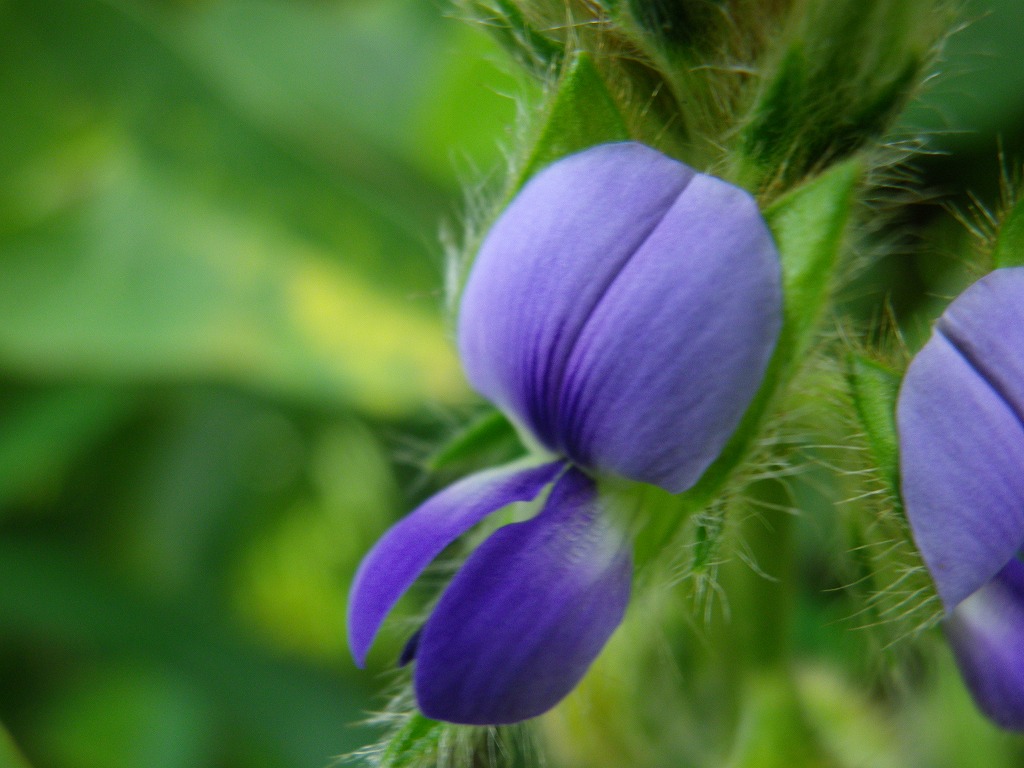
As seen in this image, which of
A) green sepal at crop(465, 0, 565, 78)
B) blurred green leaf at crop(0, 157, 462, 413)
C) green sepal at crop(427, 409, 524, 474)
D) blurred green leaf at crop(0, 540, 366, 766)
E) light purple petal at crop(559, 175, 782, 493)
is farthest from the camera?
blurred green leaf at crop(0, 157, 462, 413)

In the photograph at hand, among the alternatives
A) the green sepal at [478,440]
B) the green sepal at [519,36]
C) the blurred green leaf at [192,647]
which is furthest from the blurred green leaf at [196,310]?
the green sepal at [519,36]

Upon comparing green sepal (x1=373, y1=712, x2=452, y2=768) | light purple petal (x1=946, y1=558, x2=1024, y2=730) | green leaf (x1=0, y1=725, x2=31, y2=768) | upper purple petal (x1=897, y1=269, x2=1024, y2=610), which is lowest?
light purple petal (x1=946, y1=558, x2=1024, y2=730)

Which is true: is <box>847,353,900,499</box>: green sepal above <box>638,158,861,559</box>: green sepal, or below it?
below

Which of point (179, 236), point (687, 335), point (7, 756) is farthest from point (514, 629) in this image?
point (179, 236)

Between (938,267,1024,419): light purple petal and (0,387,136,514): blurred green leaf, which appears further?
(0,387,136,514): blurred green leaf

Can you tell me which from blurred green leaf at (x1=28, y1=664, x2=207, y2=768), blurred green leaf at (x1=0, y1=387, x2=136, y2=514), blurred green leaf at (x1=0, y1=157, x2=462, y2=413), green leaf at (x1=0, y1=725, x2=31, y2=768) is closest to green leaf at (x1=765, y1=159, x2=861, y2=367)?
green leaf at (x1=0, y1=725, x2=31, y2=768)

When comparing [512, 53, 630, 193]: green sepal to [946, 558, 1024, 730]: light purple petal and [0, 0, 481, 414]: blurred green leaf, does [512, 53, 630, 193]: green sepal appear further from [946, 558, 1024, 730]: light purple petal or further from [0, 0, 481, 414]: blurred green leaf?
[0, 0, 481, 414]: blurred green leaf
